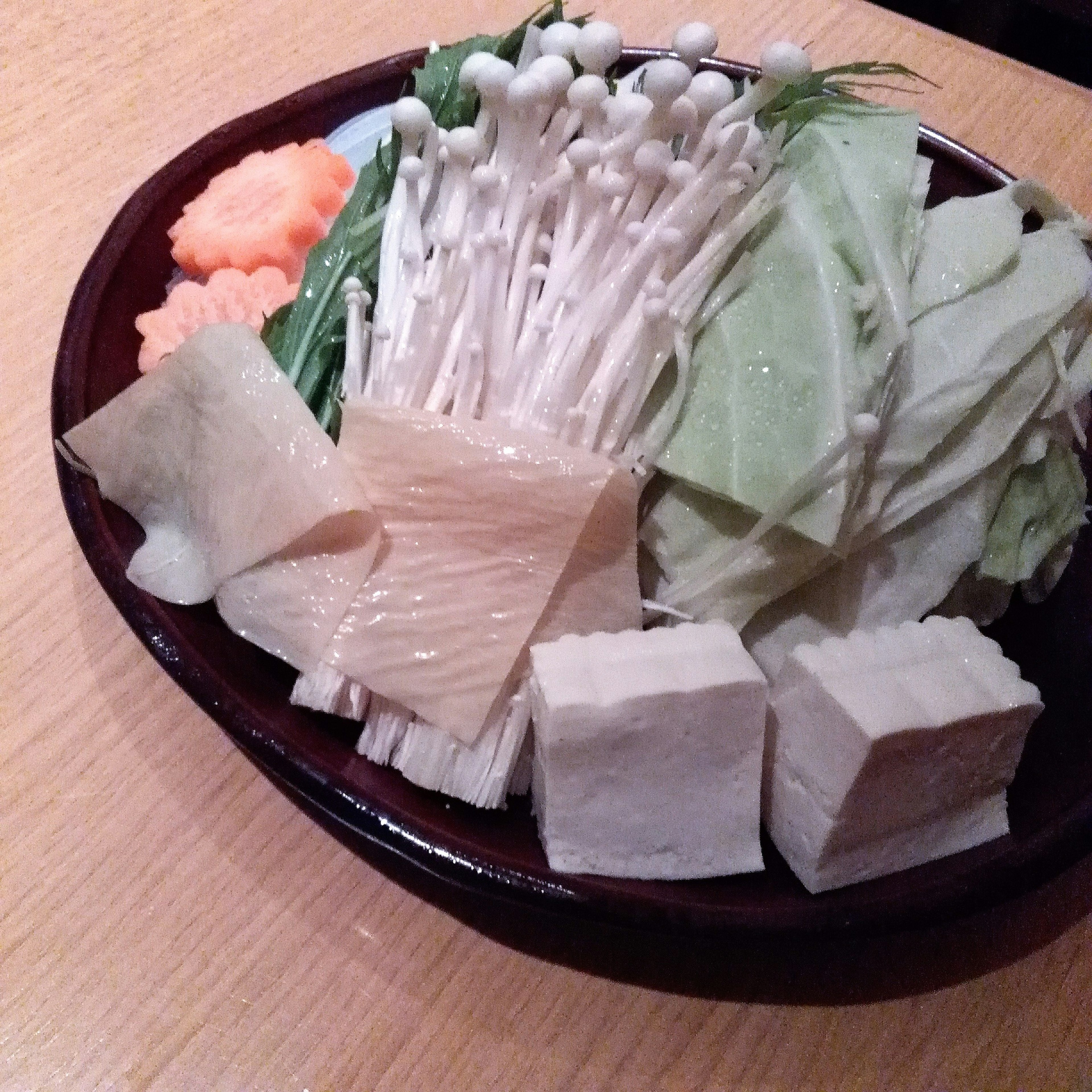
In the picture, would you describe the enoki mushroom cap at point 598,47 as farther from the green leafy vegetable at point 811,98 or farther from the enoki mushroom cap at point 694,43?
the green leafy vegetable at point 811,98

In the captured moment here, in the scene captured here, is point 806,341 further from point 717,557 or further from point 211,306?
point 211,306

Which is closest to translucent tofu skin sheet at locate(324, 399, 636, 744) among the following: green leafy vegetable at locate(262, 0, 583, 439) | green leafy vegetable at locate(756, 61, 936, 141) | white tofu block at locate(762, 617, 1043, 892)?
green leafy vegetable at locate(262, 0, 583, 439)

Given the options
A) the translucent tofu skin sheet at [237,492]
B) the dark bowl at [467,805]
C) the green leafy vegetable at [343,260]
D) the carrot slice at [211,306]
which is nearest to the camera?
the dark bowl at [467,805]

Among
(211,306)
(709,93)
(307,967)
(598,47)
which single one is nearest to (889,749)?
(307,967)

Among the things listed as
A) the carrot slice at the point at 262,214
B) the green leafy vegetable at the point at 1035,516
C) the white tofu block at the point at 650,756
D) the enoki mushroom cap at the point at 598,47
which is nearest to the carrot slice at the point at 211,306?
the carrot slice at the point at 262,214

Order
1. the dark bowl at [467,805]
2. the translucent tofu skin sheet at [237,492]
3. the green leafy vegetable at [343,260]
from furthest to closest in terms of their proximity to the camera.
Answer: the green leafy vegetable at [343,260]
the translucent tofu skin sheet at [237,492]
the dark bowl at [467,805]

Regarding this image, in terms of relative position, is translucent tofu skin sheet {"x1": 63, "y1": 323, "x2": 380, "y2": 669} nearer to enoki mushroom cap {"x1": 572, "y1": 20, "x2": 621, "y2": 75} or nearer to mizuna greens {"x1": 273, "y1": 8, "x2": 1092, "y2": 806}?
mizuna greens {"x1": 273, "y1": 8, "x2": 1092, "y2": 806}

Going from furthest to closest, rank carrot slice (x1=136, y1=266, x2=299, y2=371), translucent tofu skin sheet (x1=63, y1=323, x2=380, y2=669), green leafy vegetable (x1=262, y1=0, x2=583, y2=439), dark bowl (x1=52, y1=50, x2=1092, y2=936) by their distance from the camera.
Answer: carrot slice (x1=136, y1=266, x2=299, y2=371), green leafy vegetable (x1=262, y1=0, x2=583, y2=439), translucent tofu skin sheet (x1=63, y1=323, x2=380, y2=669), dark bowl (x1=52, y1=50, x2=1092, y2=936)
